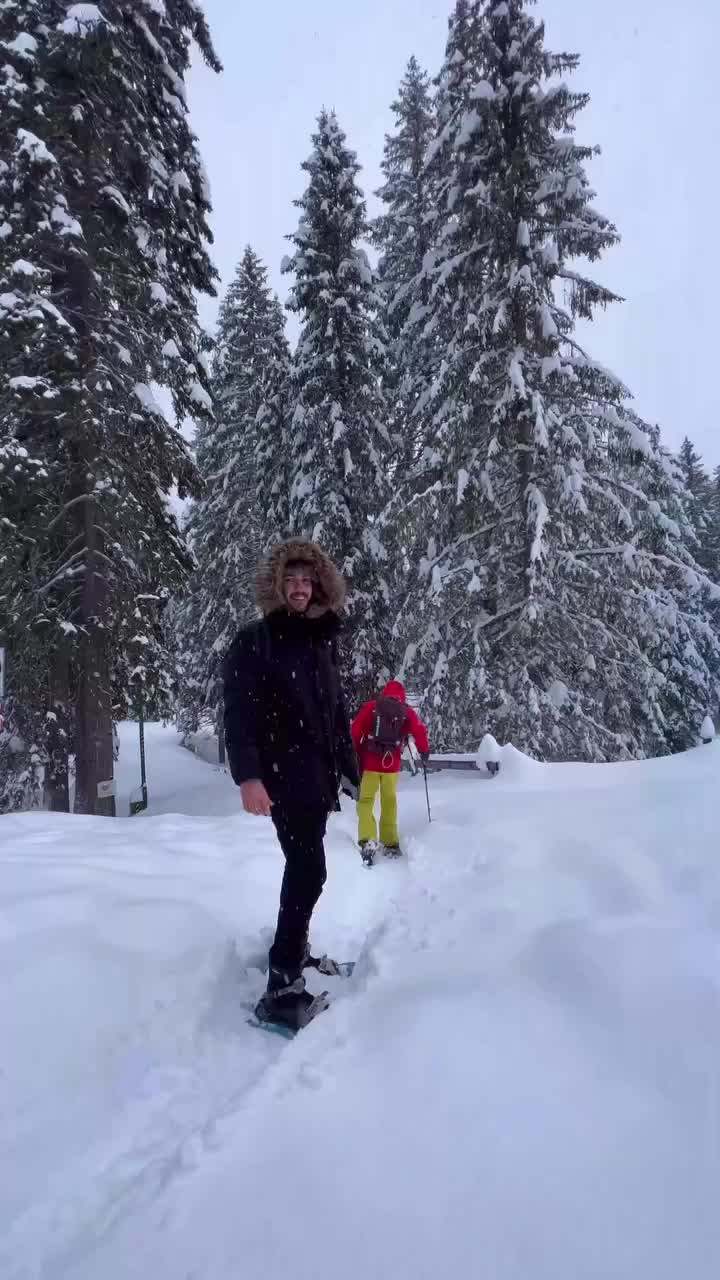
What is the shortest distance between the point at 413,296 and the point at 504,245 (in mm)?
4993

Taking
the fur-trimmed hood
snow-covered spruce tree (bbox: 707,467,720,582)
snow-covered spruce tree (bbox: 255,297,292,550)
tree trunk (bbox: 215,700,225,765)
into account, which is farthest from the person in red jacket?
snow-covered spruce tree (bbox: 707,467,720,582)

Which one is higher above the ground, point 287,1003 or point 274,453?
point 274,453

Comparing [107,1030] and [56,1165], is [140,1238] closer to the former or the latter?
[56,1165]

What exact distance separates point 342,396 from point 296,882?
539 inches

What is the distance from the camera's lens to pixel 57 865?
168 inches

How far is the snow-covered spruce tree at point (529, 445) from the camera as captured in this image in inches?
419

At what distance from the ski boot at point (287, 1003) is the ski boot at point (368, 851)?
2.92 meters

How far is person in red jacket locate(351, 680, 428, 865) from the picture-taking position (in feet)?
21.6

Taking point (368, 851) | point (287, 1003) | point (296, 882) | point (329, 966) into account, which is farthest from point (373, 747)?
point (287, 1003)

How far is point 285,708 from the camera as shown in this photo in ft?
11.3

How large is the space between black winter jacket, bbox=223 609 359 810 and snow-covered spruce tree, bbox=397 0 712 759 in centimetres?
729

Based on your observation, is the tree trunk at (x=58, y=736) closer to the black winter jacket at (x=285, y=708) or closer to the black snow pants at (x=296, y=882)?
the black winter jacket at (x=285, y=708)

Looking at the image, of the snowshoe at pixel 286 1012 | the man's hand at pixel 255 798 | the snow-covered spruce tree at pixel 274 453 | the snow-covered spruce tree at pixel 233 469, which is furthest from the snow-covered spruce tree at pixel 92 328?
the snow-covered spruce tree at pixel 233 469

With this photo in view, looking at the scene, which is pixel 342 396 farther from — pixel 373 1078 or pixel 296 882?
pixel 373 1078
